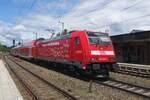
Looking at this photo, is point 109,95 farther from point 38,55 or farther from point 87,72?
point 38,55

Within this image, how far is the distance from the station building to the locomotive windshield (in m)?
11.2

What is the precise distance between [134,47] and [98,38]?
1648 centimetres

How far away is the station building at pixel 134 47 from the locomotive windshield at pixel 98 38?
36.9 ft

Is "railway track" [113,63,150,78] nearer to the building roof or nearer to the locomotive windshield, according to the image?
the locomotive windshield

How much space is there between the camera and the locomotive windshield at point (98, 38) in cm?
1834

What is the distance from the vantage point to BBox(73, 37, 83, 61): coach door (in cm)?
1837

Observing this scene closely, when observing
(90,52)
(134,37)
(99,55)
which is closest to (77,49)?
(90,52)

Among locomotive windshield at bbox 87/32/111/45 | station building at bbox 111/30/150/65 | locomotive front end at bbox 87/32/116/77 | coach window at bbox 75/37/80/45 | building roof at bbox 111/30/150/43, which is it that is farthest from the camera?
station building at bbox 111/30/150/65

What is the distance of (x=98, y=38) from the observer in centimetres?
1859

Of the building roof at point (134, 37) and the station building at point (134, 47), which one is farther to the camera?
the station building at point (134, 47)

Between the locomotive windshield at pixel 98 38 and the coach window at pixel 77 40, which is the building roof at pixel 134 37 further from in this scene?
the coach window at pixel 77 40

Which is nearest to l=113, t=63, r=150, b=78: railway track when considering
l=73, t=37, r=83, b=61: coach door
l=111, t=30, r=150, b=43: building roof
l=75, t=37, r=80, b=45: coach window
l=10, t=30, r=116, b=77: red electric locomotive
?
l=10, t=30, r=116, b=77: red electric locomotive

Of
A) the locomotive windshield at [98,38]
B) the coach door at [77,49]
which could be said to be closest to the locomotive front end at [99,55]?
the locomotive windshield at [98,38]

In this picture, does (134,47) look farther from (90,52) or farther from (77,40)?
(90,52)
